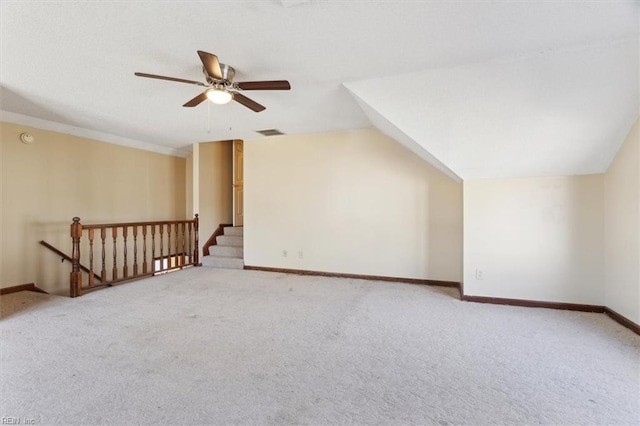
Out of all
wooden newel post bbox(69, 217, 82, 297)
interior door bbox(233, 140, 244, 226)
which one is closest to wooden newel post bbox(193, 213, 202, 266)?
interior door bbox(233, 140, 244, 226)

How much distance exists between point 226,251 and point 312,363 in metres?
4.01

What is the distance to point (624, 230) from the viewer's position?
266 cm

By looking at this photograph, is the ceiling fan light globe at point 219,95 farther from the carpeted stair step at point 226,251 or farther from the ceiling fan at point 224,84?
the carpeted stair step at point 226,251

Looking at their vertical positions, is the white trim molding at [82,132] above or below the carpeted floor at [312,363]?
above

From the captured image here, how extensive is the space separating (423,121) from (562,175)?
1.63 m

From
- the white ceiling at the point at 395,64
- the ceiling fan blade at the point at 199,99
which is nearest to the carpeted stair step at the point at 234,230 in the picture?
the white ceiling at the point at 395,64

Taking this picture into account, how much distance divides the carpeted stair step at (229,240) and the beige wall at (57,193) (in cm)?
137

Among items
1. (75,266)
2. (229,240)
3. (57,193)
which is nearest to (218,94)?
(75,266)

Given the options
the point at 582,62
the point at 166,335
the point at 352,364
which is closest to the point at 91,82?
the point at 166,335

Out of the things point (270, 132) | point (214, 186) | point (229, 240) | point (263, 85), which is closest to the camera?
point (263, 85)

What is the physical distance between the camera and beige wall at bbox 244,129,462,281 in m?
4.11

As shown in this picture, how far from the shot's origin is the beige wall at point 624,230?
2504 mm

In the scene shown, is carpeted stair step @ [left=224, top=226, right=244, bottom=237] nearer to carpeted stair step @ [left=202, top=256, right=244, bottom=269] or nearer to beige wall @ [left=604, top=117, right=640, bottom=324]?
carpeted stair step @ [left=202, top=256, right=244, bottom=269]

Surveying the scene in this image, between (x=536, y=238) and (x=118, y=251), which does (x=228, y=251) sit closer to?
(x=118, y=251)
